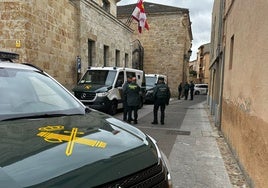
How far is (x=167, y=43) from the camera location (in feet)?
103

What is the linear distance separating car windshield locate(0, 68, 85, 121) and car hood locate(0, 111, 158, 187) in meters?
0.30

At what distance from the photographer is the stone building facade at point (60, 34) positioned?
10.5 meters

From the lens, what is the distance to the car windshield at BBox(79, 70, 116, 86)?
506 inches

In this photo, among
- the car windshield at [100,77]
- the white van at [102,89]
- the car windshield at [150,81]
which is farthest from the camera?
the car windshield at [150,81]

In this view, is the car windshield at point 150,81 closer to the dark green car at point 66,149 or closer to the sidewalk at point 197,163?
the sidewalk at point 197,163

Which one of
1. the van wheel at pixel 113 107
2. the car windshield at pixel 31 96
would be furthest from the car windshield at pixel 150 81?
the car windshield at pixel 31 96

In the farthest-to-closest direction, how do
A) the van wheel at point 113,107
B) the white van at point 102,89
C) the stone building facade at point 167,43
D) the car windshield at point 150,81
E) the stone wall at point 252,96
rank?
the stone building facade at point 167,43, the car windshield at point 150,81, the van wheel at point 113,107, the white van at point 102,89, the stone wall at point 252,96

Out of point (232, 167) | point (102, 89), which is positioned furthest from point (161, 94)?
point (232, 167)

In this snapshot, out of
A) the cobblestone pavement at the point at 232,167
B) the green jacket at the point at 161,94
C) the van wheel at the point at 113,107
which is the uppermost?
the green jacket at the point at 161,94

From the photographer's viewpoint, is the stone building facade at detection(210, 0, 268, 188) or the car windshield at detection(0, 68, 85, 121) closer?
the car windshield at detection(0, 68, 85, 121)

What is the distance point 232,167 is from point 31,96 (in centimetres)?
407

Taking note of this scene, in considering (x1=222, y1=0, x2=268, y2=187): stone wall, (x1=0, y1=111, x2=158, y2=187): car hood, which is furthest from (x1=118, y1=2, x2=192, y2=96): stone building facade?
(x1=0, y1=111, x2=158, y2=187): car hood

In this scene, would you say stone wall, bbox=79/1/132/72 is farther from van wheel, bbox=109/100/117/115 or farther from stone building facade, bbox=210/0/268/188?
stone building facade, bbox=210/0/268/188

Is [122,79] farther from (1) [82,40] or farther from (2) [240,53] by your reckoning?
(2) [240,53]
